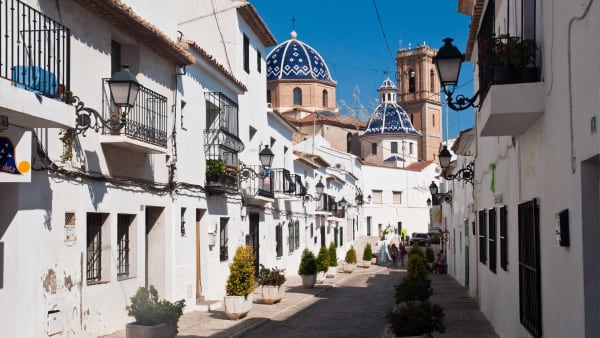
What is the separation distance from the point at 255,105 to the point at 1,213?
15.2 m

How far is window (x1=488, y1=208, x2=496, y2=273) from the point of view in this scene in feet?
44.1

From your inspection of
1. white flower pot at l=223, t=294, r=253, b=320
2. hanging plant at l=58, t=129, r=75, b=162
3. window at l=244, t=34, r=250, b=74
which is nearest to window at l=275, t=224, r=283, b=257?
window at l=244, t=34, r=250, b=74

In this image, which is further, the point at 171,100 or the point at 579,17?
the point at 171,100

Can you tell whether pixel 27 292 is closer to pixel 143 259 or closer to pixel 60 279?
pixel 60 279

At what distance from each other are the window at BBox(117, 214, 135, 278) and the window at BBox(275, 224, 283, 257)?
1461 centimetres

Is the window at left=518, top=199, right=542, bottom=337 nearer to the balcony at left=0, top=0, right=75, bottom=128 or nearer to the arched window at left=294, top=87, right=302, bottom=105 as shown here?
the balcony at left=0, top=0, right=75, bottom=128

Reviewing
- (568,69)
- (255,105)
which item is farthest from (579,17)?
(255,105)

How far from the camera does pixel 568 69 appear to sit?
6184mm

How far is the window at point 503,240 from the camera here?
11.4 metres

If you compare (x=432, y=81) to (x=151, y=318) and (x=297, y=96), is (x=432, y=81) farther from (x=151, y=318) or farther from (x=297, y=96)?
(x=151, y=318)

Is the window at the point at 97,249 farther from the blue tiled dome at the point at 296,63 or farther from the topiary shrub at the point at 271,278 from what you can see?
the blue tiled dome at the point at 296,63

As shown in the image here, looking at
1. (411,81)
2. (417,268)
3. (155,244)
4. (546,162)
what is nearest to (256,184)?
(417,268)

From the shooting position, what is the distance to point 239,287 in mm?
15414

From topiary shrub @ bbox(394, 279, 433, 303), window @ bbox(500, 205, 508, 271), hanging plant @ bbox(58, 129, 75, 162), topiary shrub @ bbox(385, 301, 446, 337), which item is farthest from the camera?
topiary shrub @ bbox(394, 279, 433, 303)
